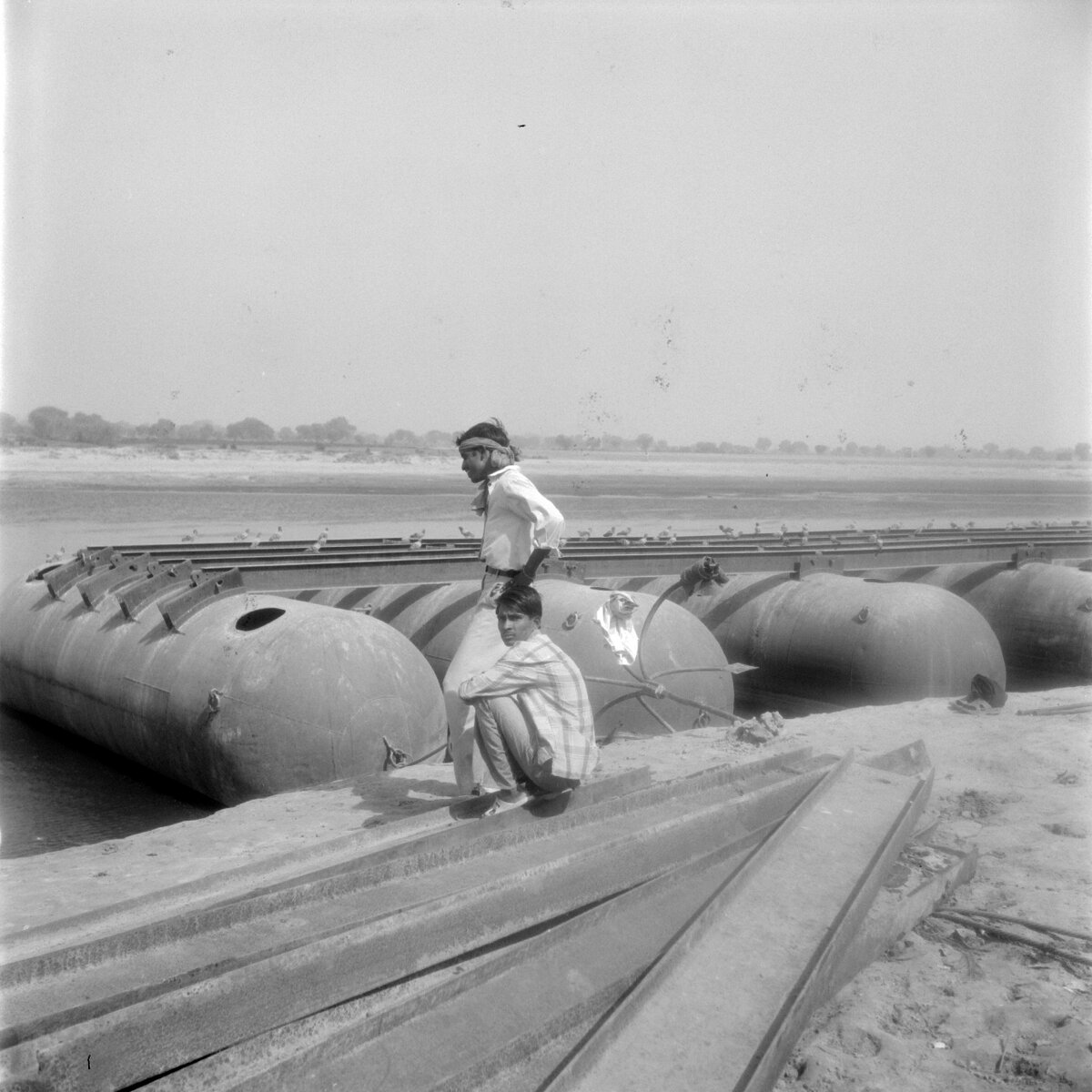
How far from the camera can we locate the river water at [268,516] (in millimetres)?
8367

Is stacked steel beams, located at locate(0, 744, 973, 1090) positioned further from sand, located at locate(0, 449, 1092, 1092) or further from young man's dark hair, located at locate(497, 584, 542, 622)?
young man's dark hair, located at locate(497, 584, 542, 622)

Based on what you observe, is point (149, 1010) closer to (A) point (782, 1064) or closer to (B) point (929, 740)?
(A) point (782, 1064)

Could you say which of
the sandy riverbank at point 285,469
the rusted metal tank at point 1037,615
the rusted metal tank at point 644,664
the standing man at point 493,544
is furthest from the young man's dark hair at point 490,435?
the sandy riverbank at point 285,469

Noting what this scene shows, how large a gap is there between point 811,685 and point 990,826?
4986 millimetres

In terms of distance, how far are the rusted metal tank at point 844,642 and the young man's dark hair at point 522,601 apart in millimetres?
5075

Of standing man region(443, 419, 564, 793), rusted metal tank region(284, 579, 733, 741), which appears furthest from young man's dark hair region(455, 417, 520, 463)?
rusted metal tank region(284, 579, 733, 741)

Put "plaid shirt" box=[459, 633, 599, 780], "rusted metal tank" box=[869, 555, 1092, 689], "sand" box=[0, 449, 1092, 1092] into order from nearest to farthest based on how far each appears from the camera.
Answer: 1. "sand" box=[0, 449, 1092, 1092]
2. "plaid shirt" box=[459, 633, 599, 780]
3. "rusted metal tank" box=[869, 555, 1092, 689]

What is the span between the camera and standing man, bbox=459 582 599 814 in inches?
171

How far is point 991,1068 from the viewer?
10.1 feet

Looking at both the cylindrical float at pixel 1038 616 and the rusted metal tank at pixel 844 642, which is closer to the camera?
the rusted metal tank at pixel 844 642

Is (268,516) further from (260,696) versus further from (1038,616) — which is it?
(260,696)

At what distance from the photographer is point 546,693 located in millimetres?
Result: 4410

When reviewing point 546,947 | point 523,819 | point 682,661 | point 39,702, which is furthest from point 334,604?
point 546,947

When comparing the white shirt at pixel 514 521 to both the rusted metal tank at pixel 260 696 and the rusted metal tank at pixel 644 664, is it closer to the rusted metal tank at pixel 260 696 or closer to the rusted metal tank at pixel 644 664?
the rusted metal tank at pixel 644 664
